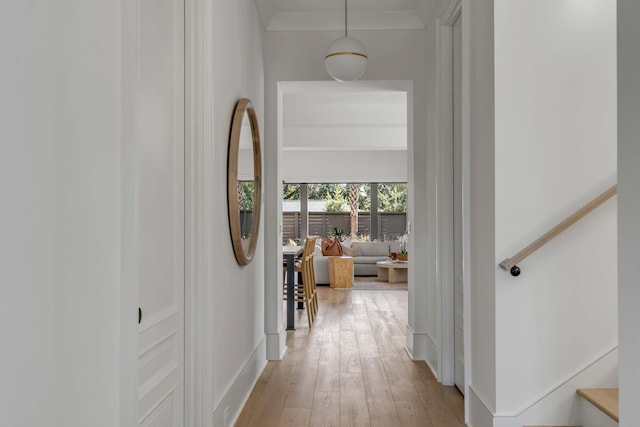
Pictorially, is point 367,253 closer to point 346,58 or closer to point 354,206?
point 354,206

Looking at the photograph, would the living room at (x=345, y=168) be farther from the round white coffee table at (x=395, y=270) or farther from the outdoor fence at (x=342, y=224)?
the round white coffee table at (x=395, y=270)

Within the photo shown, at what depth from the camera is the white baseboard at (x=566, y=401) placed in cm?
231

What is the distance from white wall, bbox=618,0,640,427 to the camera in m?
1.25

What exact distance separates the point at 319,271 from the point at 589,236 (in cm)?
669

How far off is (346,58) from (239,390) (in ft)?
7.43

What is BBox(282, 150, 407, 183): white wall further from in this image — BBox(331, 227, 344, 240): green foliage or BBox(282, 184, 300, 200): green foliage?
Answer: BBox(331, 227, 344, 240): green foliage

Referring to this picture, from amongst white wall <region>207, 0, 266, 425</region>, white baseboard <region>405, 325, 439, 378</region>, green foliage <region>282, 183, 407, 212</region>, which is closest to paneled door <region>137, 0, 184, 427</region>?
white wall <region>207, 0, 266, 425</region>

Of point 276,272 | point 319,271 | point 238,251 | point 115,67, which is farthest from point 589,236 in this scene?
point 319,271

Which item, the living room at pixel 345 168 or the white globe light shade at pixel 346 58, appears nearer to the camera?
the white globe light shade at pixel 346 58

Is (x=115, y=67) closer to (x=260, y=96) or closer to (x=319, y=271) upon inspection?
(x=260, y=96)

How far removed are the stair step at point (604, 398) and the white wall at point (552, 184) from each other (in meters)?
0.11

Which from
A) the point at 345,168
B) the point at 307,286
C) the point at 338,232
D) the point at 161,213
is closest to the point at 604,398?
the point at 161,213

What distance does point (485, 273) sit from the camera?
2480mm

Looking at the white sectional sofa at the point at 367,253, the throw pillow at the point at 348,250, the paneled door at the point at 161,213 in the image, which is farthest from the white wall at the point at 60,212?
the throw pillow at the point at 348,250
